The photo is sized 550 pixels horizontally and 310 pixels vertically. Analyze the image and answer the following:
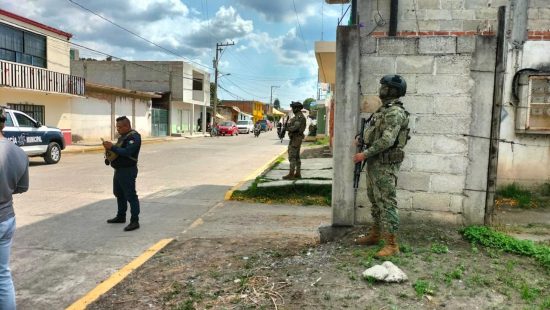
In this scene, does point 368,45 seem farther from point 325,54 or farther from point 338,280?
point 325,54

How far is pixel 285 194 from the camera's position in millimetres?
8609

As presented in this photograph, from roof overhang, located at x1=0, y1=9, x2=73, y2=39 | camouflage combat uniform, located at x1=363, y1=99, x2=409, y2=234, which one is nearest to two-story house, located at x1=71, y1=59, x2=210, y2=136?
roof overhang, located at x1=0, y1=9, x2=73, y2=39

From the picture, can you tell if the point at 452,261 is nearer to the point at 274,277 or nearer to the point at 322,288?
the point at 322,288

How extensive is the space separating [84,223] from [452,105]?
203 inches

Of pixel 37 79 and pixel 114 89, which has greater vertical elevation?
pixel 114 89

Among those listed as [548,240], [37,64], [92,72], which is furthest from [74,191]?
[92,72]

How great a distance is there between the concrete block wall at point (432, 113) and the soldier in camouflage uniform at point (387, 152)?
76 cm

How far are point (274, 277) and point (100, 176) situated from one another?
853 cm

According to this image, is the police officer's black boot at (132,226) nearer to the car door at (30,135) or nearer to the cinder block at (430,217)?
the cinder block at (430,217)

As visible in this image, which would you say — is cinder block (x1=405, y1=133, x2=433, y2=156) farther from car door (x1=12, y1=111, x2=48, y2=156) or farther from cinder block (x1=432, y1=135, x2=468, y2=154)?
car door (x1=12, y1=111, x2=48, y2=156)

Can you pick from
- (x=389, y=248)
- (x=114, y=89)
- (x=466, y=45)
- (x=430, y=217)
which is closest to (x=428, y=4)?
(x=466, y=45)

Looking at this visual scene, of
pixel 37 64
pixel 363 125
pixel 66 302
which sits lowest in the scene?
pixel 66 302

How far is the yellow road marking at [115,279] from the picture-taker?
3687mm

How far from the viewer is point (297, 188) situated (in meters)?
8.70
